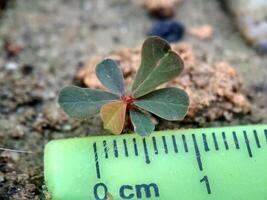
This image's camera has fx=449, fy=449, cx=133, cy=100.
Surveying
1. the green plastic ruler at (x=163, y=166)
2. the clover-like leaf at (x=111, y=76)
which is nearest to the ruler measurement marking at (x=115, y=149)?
the green plastic ruler at (x=163, y=166)

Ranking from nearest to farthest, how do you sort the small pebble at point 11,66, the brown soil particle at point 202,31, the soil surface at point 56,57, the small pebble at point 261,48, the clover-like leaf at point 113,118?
1. the clover-like leaf at point 113,118
2. the soil surface at point 56,57
3. the small pebble at point 11,66
4. the small pebble at point 261,48
5. the brown soil particle at point 202,31

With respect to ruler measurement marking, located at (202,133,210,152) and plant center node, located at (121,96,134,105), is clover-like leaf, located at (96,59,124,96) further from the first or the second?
ruler measurement marking, located at (202,133,210,152)

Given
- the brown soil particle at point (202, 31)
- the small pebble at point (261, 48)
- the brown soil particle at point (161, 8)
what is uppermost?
the brown soil particle at point (161, 8)

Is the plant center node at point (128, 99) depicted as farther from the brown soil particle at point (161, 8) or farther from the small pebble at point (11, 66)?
the brown soil particle at point (161, 8)

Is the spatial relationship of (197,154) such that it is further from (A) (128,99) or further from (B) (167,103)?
(A) (128,99)

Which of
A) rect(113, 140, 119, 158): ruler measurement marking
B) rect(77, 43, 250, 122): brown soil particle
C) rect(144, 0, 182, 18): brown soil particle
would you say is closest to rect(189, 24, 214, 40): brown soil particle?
rect(144, 0, 182, 18): brown soil particle

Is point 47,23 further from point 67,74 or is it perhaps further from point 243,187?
point 243,187

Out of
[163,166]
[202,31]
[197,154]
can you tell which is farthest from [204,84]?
[202,31]
